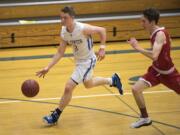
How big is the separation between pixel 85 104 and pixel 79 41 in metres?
1.17

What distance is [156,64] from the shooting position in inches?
207

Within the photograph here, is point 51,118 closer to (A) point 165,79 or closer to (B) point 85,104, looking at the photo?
(B) point 85,104

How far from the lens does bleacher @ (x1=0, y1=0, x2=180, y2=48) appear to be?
11047 mm

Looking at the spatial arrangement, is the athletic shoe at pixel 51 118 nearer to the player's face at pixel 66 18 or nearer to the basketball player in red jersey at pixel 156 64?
the basketball player in red jersey at pixel 156 64

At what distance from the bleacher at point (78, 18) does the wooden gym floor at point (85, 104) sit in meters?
1.62

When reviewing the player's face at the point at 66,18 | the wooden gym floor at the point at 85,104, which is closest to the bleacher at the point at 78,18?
the wooden gym floor at the point at 85,104

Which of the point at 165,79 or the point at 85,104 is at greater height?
the point at 165,79

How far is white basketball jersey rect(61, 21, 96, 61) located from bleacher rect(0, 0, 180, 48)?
5438 millimetres

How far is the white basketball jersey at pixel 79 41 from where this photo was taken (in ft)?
18.6

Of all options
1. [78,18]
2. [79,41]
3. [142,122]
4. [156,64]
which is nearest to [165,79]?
[156,64]

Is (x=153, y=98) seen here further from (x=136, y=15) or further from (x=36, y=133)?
(x=136, y=15)

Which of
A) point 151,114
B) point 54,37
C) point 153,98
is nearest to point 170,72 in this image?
point 151,114

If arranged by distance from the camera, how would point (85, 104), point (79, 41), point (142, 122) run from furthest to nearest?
point (85, 104)
point (79, 41)
point (142, 122)

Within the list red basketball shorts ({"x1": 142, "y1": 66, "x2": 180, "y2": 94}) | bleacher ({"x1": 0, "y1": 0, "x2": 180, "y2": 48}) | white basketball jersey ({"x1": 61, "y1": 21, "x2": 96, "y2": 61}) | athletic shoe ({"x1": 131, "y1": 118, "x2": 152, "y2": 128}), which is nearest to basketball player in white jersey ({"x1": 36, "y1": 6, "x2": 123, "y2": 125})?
white basketball jersey ({"x1": 61, "y1": 21, "x2": 96, "y2": 61})
